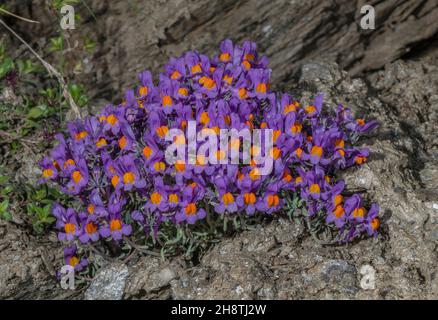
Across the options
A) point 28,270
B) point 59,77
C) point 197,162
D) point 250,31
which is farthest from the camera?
point 250,31

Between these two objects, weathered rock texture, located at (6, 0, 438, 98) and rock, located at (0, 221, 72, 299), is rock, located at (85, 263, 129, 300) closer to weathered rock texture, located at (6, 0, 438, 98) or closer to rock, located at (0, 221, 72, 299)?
rock, located at (0, 221, 72, 299)

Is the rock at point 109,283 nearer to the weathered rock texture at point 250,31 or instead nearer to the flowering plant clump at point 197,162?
the flowering plant clump at point 197,162

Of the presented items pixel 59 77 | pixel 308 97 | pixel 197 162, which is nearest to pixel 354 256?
pixel 197 162

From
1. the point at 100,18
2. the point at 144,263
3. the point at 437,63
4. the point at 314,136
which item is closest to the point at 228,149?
the point at 314,136

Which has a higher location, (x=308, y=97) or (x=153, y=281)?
(x=308, y=97)

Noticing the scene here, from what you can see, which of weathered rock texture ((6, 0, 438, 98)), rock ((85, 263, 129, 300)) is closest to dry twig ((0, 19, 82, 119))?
weathered rock texture ((6, 0, 438, 98))

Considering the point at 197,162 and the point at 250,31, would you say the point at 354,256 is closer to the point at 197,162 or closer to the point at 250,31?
the point at 197,162

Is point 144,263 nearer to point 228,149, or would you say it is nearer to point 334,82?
point 228,149
